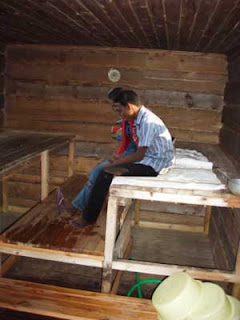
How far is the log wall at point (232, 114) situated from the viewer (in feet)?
15.6

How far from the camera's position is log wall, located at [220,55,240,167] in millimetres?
4758

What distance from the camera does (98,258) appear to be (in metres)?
3.35

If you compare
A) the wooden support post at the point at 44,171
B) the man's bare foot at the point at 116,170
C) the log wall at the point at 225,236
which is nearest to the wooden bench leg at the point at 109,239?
the man's bare foot at the point at 116,170

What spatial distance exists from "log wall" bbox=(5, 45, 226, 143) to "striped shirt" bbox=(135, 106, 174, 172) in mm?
2715

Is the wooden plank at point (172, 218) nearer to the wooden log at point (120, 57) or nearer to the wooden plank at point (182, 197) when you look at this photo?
the wooden log at point (120, 57)

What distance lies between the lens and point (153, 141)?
358cm

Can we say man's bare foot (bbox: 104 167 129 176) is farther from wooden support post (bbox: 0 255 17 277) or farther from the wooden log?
the wooden log

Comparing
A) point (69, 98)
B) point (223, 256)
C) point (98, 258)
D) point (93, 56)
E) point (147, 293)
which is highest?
point (93, 56)

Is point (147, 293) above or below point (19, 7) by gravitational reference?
below

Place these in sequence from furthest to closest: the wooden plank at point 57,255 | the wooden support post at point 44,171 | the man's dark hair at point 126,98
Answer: the wooden support post at point 44,171, the man's dark hair at point 126,98, the wooden plank at point 57,255

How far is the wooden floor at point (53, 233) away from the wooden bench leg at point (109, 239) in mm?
117

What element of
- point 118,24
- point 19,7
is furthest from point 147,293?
point 19,7

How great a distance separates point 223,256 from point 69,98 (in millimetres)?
4143

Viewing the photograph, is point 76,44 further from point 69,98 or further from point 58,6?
point 58,6
